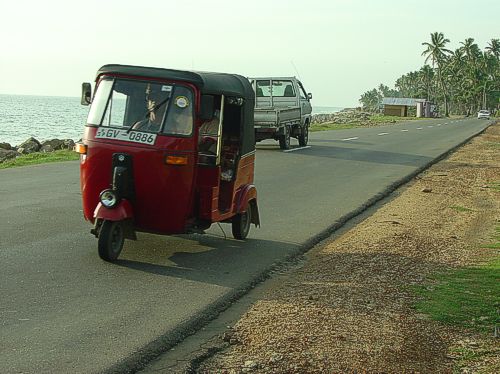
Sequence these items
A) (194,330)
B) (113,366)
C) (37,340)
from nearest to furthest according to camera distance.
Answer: (113,366), (37,340), (194,330)

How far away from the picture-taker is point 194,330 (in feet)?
22.0

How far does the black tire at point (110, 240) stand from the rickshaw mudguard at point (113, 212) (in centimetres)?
9

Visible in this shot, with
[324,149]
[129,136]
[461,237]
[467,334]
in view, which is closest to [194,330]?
[467,334]

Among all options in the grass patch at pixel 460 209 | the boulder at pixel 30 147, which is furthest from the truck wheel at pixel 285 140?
the grass patch at pixel 460 209

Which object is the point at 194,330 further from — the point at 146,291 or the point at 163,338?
the point at 146,291

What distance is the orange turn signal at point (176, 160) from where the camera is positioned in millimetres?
8742

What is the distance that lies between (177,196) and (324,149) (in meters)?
19.7

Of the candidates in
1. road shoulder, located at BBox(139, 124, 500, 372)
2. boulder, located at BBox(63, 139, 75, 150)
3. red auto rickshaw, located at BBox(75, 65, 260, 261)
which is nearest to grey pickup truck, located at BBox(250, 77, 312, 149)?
boulder, located at BBox(63, 139, 75, 150)

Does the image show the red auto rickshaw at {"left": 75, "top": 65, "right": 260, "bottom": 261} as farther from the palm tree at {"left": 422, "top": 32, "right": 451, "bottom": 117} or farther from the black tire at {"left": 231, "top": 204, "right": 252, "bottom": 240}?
the palm tree at {"left": 422, "top": 32, "right": 451, "bottom": 117}

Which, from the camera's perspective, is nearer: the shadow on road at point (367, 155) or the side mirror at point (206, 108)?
the side mirror at point (206, 108)

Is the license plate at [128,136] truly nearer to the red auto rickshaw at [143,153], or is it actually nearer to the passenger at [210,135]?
the red auto rickshaw at [143,153]

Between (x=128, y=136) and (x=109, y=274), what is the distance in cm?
153

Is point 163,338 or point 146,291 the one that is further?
point 146,291

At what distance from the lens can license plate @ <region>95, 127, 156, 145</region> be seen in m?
8.80
